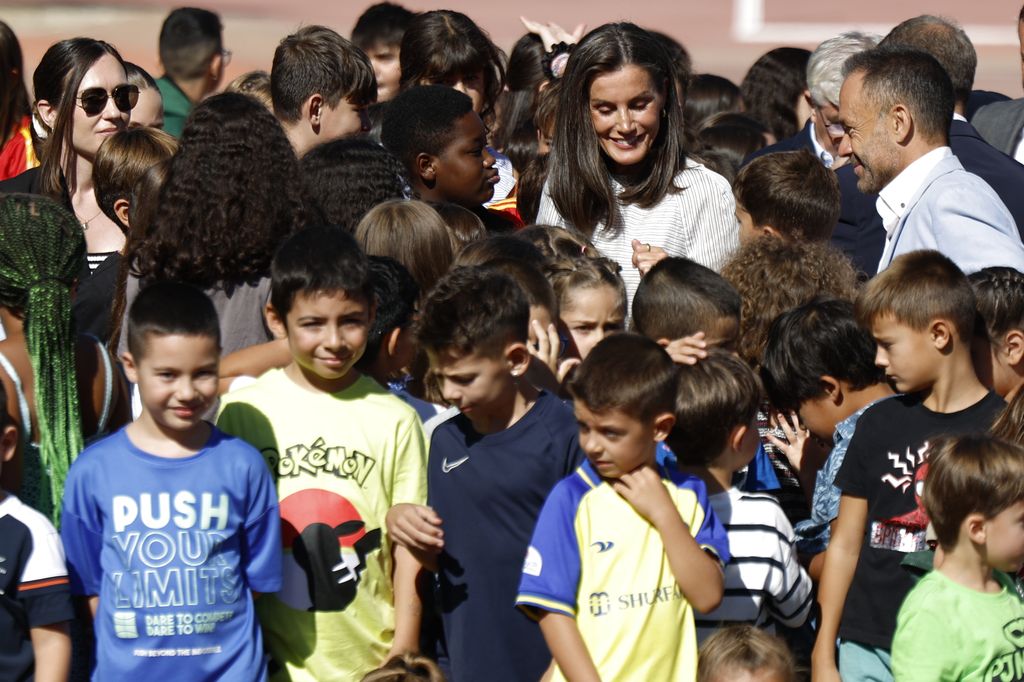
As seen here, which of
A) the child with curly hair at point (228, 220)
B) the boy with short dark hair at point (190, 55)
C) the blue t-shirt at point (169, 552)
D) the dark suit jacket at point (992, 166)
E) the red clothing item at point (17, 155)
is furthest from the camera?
the boy with short dark hair at point (190, 55)

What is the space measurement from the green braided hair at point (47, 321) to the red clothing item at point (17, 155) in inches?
113

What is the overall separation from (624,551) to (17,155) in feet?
13.8

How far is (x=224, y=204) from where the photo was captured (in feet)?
13.3

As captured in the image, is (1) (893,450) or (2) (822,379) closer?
(1) (893,450)

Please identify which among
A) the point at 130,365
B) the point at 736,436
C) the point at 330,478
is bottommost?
the point at 330,478

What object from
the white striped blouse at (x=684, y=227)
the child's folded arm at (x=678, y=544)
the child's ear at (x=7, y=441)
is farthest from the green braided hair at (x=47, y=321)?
the white striped blouse at (x=684, y=227)

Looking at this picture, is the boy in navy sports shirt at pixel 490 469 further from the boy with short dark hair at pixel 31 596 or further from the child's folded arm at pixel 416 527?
the boy with short dark hair at pixel 31 596

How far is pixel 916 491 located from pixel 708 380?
660 millimetres

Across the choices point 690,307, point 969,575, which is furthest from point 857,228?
point 969,575

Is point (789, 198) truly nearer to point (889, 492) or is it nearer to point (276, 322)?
point (889, 492)

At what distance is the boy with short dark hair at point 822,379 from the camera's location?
161 inches

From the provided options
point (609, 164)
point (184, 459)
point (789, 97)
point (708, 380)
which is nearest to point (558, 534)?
point (708, 380)

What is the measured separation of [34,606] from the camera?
3.37 metres

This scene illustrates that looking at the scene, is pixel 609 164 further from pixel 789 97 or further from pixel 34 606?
pixel 789 97
